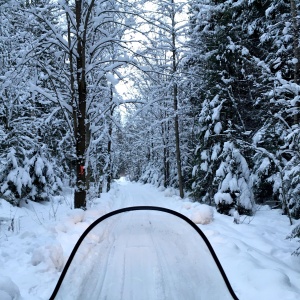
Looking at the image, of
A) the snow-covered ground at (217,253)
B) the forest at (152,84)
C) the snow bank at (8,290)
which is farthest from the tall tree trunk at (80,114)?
the snow bank at (8,290)

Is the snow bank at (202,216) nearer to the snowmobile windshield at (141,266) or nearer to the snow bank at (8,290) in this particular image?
the snowmobile windshield at (141,266)

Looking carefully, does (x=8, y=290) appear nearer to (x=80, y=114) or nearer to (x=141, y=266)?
(x=141, y=266)

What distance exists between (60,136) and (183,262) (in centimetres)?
1830

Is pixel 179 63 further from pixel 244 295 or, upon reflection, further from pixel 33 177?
pixel 244 295

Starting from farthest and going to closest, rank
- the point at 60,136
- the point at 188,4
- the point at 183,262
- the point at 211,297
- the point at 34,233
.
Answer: the point at 60,136, the point at 188,4, the point at 34,233, the point at 183,262, the point at 211,297

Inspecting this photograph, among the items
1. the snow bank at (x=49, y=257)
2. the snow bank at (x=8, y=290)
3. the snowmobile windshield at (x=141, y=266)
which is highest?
the snowmobile windshield at (x=141, y=266)

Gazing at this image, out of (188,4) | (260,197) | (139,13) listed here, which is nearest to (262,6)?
(188,4)

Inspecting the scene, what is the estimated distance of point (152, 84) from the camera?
559 inches

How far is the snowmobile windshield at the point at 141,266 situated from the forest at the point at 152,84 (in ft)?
13.0

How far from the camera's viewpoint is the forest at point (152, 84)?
27.4ft

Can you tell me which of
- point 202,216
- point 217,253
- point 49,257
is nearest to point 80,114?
point 49,257

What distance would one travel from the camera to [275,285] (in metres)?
4.09

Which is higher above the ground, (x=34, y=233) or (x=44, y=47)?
(x=44, y=47)

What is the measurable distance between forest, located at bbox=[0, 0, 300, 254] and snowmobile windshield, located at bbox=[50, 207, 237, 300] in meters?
3.95
